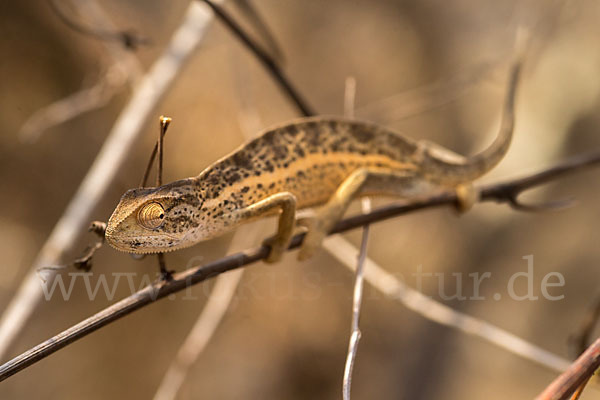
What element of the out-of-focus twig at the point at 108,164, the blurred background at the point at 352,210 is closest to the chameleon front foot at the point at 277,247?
the out-of-focus twig at the point at 108,164

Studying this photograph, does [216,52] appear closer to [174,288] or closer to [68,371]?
[68,371]

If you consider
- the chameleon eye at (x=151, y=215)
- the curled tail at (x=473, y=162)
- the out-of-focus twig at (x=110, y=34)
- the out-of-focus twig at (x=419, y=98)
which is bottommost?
the chameleon eye at (x=151, y=215)

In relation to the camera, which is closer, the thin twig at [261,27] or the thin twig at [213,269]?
the thin twig at [213,269]

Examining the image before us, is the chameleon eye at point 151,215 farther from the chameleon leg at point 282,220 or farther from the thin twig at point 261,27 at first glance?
the thin twig at point 261,27

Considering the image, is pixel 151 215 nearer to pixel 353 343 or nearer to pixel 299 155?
pixel 353 343

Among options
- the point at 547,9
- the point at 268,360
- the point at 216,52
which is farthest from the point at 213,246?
the point at 547,9

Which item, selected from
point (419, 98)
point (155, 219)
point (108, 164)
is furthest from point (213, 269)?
point (419, 98)
